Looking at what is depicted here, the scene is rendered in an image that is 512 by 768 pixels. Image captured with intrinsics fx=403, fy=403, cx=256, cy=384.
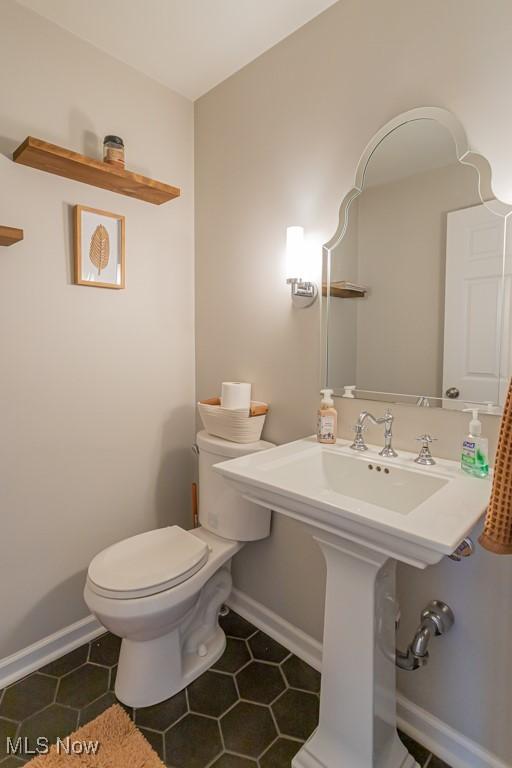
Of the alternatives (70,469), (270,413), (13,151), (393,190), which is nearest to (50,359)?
(70,469)

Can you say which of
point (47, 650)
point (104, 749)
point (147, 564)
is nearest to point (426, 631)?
point (147, 564)

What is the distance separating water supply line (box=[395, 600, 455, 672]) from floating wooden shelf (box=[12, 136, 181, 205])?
1.77m

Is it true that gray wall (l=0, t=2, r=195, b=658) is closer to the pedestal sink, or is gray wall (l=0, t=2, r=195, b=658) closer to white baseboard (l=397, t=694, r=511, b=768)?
the pedestal sink

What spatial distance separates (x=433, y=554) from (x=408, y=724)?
957mm

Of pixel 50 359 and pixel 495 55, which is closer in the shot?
pixel 495 55

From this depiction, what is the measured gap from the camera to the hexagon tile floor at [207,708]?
123 centimetres

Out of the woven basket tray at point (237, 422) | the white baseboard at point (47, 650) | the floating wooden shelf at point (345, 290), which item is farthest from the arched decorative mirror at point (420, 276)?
the white baseboard at point (47, 650)

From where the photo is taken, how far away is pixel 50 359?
1567 millimetres

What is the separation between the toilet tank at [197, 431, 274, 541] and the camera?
166 cm

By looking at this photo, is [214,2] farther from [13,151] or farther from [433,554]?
[433,554]

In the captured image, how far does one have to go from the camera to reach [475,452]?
108 cm

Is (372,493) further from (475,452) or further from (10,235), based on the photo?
(10,235)

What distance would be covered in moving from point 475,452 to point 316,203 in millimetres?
1008

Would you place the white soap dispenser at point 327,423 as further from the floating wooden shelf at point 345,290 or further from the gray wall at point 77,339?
the gray wall at point 77,339
